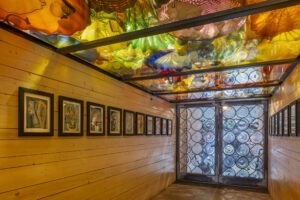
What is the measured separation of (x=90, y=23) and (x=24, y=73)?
0.64 metres

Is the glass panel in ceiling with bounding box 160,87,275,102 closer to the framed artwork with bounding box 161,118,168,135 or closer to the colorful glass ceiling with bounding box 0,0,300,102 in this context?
the framed artwork with bounding box 161,118,168,135

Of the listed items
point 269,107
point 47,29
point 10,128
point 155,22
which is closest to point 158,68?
point 155,22

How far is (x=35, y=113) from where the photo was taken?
1.84m

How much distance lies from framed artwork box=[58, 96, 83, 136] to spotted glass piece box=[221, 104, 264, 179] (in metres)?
3.86

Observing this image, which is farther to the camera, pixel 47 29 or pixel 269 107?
pixel 269 107

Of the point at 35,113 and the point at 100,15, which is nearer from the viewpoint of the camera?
the point at 100,15

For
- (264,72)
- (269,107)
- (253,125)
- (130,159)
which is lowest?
(130,159)

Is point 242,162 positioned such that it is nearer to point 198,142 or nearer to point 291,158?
point 198,142

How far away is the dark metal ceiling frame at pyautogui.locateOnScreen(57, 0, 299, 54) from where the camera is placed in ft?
4.42

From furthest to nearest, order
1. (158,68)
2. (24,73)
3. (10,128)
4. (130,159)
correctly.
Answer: (130,159) → (158,68) → (24,73) → (10,128)

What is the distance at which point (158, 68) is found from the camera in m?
2.76

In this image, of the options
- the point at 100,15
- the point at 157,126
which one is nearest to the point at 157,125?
the point at 157,126

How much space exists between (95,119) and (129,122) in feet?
2.97

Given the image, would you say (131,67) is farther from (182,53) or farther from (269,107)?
(269,107)
